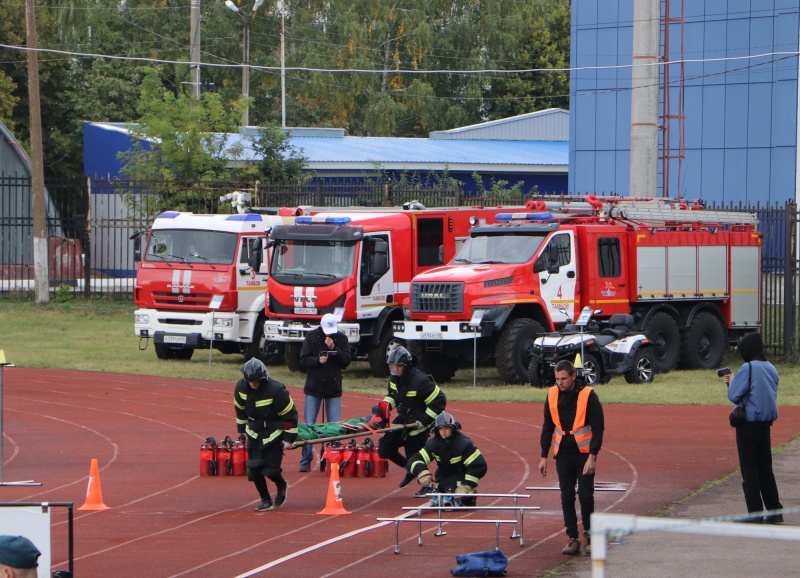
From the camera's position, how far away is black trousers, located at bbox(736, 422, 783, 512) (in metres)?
12.1

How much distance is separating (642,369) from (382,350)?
4.77m

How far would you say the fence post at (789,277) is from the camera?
26.5 metres

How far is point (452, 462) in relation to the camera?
1305cm

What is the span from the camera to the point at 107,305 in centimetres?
3641

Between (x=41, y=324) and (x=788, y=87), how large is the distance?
2055 centimetres

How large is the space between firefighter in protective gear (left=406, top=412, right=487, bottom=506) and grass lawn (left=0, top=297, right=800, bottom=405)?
881cm

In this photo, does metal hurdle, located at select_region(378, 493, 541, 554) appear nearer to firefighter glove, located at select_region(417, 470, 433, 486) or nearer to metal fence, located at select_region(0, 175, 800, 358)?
firefighter glove, located at select_region(417, 470, 433, 486)

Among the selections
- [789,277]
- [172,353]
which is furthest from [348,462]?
[789,277]

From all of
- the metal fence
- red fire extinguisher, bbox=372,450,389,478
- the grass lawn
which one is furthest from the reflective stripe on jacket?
the metal fence

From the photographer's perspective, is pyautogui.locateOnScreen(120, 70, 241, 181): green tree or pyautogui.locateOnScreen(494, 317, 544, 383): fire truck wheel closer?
pyautogui.locateOnScreen(494, 317, 544, 383): fire truck wheel

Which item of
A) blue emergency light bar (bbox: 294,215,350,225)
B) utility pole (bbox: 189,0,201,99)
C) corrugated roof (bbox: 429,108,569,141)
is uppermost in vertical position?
utility pole (bbox: 189,0,201,99)

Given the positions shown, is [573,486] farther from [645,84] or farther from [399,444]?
[645,84]

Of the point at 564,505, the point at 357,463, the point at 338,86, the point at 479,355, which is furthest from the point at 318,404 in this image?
the point at 338,86

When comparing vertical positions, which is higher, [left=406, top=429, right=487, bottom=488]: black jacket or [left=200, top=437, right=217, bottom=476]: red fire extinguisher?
[left=406, top=429, right=487, bottom=488]: black jacket
